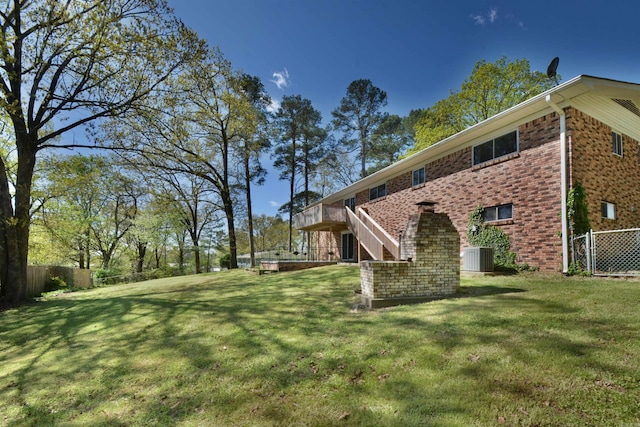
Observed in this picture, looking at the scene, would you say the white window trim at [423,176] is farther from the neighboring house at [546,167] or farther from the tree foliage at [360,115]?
the tree foliage at [360,115]

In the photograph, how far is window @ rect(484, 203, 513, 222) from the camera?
10408 millimetres

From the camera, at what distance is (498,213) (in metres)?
10.8

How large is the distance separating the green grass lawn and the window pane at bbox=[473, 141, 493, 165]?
558 cm

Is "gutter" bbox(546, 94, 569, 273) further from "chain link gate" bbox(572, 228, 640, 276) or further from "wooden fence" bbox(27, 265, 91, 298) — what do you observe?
"wooden fence" bbox(27, 265, 91, 298)

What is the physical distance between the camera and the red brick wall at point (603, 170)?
8984mm

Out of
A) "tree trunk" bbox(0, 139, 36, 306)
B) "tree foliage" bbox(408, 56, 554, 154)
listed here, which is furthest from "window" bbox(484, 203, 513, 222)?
"tree trunk" bbox(0, 139, 36, 306)

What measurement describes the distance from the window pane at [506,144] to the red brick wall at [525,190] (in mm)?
261

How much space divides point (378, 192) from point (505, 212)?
8.33 meters

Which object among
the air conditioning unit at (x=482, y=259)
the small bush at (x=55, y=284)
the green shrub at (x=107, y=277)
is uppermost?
the air conditioning unit at (x=482, y=259)

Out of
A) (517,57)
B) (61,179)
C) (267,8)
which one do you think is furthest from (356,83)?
(61,179)

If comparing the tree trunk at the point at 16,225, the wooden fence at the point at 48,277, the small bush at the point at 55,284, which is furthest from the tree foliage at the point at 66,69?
the small bush at the point at 55,284

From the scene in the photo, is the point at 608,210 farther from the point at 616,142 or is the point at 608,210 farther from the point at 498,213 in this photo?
the point at 498,213

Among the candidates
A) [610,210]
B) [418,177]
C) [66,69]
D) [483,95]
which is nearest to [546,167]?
[610,210]

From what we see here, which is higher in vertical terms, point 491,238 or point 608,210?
point 608,210
